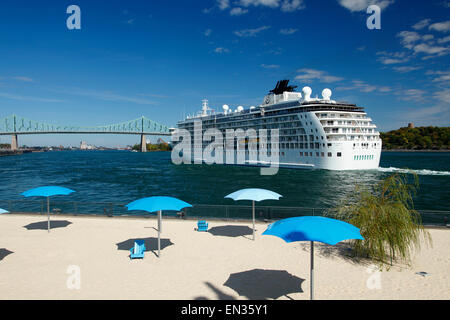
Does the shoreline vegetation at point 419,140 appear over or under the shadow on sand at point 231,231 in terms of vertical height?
over

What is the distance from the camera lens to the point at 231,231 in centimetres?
1395

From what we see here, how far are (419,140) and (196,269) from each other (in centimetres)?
19469

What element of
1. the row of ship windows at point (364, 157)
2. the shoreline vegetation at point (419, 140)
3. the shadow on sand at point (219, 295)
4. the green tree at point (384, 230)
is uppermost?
the shoreline vegetation at point (419, 140)

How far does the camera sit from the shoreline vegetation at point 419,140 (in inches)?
6344

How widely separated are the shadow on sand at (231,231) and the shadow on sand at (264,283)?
4205 millimetres

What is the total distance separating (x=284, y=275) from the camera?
8781 millimetres

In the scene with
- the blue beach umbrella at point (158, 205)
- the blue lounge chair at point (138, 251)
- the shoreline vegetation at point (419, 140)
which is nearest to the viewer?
the blue beach umbrella at point (158, 205)

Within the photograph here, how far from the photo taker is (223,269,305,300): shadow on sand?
7.54 metres

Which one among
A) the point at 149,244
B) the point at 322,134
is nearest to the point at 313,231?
the point at 149,244

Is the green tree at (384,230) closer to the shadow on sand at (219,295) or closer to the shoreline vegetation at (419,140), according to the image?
the shadow on sand at (219,295)

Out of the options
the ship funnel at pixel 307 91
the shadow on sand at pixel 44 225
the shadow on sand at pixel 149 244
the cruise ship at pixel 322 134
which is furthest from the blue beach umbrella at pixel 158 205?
the ship funnel at pixel 307 91

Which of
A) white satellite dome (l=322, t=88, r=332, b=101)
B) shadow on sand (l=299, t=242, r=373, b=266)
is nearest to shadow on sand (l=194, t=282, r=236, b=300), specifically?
shadow on sand (l=299, t=242, r=373, b=266)

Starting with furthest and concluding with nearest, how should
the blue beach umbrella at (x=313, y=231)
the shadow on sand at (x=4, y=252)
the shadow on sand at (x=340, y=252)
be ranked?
the shadow on sand at (x=4, y=252)
the shadow on sand at (x=340, y=252)
the blue beach umbrella at (x=313, y=231)
